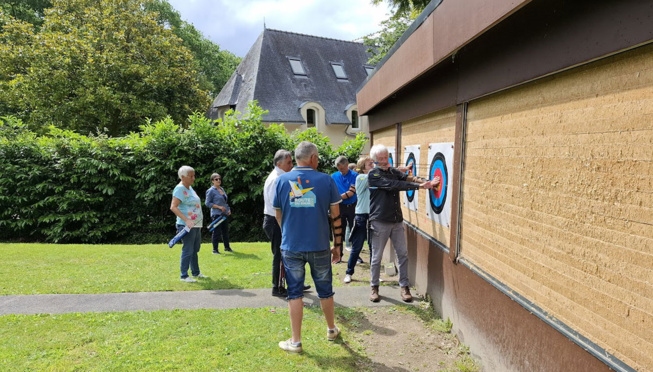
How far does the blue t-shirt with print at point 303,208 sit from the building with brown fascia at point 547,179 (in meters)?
1.58

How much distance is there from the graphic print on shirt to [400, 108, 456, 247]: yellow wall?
1862 millimetres

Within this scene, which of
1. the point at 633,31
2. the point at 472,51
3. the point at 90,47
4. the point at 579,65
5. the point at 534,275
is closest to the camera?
the point at 633,31

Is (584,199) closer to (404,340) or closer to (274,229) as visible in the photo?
(404,340)

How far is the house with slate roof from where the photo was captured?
1019 inches

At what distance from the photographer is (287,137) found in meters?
11.4

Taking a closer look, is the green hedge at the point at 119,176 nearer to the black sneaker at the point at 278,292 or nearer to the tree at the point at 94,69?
the black sneaker at the point at 278,292

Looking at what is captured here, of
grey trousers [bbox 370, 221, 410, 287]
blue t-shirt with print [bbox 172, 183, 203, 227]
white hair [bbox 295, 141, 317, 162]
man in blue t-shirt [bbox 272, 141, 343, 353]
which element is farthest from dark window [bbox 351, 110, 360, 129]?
man in blue t-shirt [bbox 272, 141, 343, 353]

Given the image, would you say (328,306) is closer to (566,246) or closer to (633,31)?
(566,246)

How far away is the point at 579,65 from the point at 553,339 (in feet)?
5.90

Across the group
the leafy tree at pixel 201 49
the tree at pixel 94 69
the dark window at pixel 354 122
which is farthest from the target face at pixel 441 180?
the leafy tree at pixel 201 49

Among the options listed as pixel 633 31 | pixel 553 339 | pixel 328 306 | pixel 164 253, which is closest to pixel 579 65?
pixel 633 31

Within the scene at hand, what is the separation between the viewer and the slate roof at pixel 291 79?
25.8 meters

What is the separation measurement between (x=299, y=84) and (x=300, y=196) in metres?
25.7

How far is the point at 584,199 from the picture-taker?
225 centimetres
